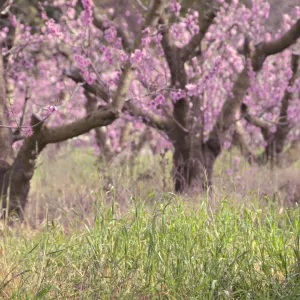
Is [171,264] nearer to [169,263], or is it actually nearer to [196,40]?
[169,263]

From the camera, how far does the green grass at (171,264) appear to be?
3750mm

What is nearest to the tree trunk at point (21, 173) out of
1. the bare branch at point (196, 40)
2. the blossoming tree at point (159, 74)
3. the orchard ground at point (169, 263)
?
the blossoming tree at point (159, 74)

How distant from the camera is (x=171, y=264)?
12.9ft

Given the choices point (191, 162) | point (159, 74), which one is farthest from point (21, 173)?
point (191, 162)

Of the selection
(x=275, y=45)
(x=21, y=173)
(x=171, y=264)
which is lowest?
(x=171, y=264)

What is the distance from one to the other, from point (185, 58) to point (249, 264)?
5.05m

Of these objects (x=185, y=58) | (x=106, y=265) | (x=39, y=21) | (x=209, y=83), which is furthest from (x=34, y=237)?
(x=39, y=21)

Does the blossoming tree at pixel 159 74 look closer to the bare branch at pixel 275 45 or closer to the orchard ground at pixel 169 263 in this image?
the bare branch at pixel 275 45

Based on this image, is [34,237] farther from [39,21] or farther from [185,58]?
[39,21]

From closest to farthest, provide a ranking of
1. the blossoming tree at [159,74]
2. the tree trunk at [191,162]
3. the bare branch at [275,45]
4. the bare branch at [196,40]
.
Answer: the blossoming tree at [159,74], the bare branch at [275,45], the bare branch at [196,40], the tree trunk at [191,162]

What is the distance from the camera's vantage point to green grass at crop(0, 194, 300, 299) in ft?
12.3

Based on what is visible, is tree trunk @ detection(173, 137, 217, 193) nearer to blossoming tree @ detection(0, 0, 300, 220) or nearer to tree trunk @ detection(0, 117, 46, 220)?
blossoming tree @ detection(0, 0, 300, 220)

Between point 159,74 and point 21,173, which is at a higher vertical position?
point 159,74

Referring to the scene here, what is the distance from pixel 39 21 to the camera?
33.6ft
